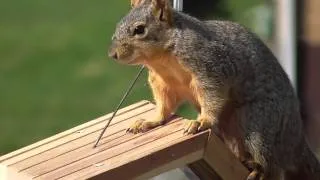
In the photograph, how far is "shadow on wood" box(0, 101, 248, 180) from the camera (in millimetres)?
2758

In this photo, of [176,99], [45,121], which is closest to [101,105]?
[45,121]

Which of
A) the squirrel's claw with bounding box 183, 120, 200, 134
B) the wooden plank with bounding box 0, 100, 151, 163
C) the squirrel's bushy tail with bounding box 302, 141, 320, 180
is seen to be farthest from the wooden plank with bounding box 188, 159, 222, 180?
the squirrel's bushy tail with bounding box 302, 141, 320, 180

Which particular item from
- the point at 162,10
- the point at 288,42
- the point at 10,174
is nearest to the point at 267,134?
the point at 162,10

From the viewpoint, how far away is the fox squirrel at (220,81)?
3.04m

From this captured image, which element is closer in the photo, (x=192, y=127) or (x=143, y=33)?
(x=192, y=127)

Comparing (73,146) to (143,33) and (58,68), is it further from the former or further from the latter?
(58,68)

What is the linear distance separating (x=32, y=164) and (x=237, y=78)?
0.66m

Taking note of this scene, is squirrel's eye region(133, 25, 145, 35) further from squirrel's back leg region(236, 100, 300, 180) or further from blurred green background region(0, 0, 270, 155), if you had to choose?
blurred green background region(0, 0, 270, 155)

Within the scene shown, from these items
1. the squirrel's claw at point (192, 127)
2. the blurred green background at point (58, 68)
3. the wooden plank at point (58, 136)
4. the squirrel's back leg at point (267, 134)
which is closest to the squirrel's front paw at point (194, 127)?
the squirrel's claw at point (192, 127)

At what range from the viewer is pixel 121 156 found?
2.80 m

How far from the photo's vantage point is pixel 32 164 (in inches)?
113

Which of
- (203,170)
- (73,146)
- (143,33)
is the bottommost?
(203,170)

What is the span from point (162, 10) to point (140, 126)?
0.34 m

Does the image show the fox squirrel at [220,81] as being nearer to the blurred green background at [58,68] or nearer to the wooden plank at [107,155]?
the wooden plank at [107,155]
